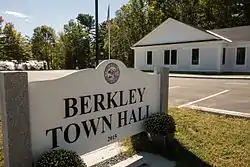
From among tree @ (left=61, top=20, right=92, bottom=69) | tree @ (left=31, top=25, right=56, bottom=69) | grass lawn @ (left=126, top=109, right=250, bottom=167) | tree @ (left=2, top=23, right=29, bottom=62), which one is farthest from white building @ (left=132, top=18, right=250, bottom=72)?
tree @ (left=31, top=25, right=56, bottom=69)

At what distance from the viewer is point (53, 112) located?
2.84m

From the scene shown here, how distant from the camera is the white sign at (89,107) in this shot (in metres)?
2.76

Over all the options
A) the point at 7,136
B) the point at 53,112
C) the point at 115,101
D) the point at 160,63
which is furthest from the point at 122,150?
the point at 160,63

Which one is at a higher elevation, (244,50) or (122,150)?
(244,50)

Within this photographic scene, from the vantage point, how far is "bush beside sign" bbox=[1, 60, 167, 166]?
2.74 meters

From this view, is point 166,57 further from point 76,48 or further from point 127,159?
point 127,159

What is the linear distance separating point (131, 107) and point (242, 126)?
105 inches

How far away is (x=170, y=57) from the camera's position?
26.0 meters

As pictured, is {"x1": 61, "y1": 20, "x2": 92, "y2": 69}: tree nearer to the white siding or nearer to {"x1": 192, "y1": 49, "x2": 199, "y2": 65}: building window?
the white siding

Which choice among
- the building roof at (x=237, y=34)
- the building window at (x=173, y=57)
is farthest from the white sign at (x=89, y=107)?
the building window at (x=173, y=57)

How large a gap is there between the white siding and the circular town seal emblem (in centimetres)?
2044

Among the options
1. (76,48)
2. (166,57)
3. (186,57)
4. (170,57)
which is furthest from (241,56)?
(76,48)

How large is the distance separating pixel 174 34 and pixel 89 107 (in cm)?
2441

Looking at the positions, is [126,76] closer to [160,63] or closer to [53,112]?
[53,112]
